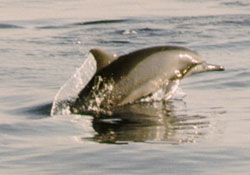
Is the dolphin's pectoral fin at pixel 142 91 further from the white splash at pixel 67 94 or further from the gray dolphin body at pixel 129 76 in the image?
the white splash at pixel 67 94

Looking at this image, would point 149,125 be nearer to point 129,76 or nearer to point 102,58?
point 102,58

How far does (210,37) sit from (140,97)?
25.8ft

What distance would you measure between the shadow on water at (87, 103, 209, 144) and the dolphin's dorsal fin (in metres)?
0.69

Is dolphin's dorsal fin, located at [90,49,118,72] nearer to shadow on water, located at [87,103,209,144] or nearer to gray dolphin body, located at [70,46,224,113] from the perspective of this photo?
gray dolphin body, located at [70,46,224,113]

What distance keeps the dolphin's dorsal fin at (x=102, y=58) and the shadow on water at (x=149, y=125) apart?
0.69 metres

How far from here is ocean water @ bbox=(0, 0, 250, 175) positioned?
818cm

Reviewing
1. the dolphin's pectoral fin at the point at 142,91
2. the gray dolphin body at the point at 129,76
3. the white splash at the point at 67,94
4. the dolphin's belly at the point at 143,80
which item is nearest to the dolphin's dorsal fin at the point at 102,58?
the gray dolphin body at the point at 129,76

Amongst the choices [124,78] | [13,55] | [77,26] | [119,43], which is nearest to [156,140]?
[124,78]

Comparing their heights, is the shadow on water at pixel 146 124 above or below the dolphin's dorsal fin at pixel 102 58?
below

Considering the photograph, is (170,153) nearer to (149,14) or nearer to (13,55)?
(13,55)

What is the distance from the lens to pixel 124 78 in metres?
11.3

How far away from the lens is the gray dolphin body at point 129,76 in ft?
36.2

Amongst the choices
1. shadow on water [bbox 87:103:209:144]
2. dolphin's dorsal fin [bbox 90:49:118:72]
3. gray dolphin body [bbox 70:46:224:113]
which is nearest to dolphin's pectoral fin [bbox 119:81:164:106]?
gray dolphin body [bbox 70:46:224:113]

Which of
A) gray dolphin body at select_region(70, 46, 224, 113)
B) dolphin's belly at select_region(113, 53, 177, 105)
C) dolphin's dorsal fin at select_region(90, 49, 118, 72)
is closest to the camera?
dolphin's dorsal fin at select_region(90, 49, 118, 72)
